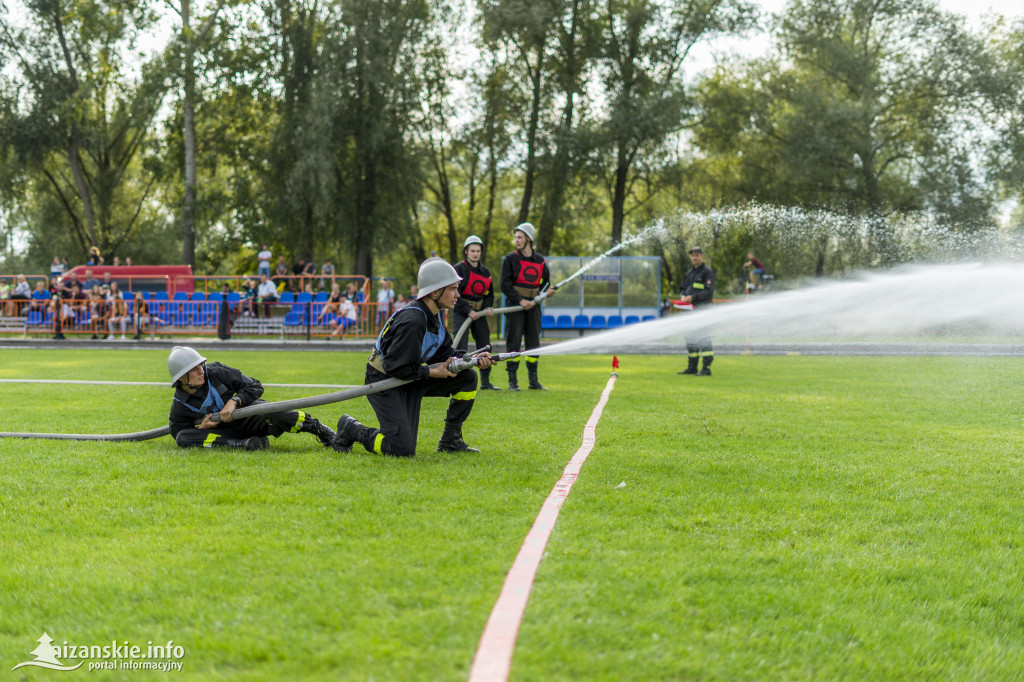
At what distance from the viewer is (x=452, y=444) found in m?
7.01

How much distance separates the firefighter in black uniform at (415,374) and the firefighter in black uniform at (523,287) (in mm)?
4905

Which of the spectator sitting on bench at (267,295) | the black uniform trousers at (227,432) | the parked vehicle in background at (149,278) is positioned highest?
the parked vehicle in background at (149,278)

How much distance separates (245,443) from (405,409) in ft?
4.55

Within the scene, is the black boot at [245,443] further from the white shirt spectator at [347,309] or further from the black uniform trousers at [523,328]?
the white shirt spectator at [347,309]

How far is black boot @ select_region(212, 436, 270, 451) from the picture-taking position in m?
6.96

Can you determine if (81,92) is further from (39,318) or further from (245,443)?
(245,443)

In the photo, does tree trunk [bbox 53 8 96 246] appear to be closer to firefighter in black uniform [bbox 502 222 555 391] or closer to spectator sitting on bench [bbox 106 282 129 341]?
spectator sitting on bench [bbox 106 282 129 341]

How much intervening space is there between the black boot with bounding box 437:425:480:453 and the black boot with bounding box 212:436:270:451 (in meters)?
1.46

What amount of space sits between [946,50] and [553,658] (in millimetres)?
38329

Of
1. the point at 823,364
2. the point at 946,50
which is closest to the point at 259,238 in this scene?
the point at 823,364

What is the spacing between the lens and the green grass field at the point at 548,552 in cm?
310

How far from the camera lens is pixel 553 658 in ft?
9.87

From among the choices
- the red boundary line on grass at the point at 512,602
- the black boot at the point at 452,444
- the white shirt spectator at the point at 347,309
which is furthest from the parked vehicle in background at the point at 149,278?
the red boundary line on grass at the point at 512,602

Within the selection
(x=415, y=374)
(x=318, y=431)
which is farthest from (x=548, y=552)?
(x=318, y=431)
